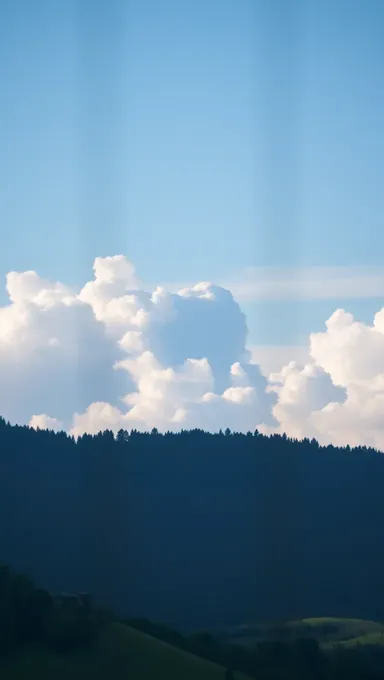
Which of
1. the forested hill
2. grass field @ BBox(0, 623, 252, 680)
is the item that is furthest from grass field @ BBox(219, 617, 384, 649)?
grass field @ BBox(0, 623, 252, 680)

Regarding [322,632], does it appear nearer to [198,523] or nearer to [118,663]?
[198,523]

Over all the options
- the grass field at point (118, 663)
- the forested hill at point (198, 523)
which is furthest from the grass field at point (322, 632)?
the grass field at point (118, 663)

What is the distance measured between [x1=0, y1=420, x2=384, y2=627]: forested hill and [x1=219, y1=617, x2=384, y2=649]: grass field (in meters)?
7.51

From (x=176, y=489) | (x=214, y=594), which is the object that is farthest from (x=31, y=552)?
(x=176, y=489)

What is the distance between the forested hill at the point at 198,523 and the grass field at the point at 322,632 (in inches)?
296

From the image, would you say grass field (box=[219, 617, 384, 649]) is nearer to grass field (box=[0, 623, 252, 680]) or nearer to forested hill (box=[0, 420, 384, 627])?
forested hill (box=[0, 420, 384, 627])

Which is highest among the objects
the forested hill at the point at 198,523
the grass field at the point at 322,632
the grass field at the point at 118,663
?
the forested hill at the point at 198,523

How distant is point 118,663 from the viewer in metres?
47.8

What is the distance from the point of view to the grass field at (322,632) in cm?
8644

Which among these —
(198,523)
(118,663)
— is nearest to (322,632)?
(198,523)

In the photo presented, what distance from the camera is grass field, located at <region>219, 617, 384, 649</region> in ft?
284

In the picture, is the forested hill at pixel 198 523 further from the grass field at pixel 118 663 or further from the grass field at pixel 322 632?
the grass field at pixel 118 663

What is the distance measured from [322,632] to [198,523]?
36747mm

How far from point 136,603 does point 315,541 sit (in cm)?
2899
